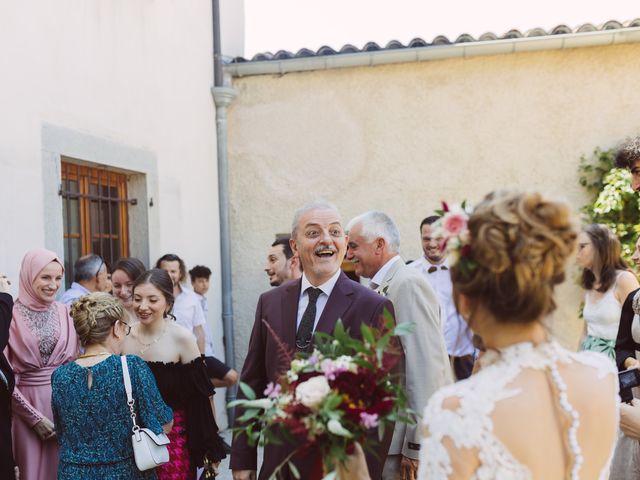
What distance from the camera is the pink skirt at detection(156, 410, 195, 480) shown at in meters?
4.63

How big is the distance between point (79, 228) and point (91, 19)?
6.26ft

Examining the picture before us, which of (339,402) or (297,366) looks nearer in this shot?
(339,402)

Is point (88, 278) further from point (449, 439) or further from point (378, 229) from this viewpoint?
point (449, 439)

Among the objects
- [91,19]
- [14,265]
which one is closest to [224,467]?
[14,265]

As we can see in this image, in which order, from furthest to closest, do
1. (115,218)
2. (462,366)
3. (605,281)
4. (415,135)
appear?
(415,135)
(115,218)
(462,366)
(605,281)

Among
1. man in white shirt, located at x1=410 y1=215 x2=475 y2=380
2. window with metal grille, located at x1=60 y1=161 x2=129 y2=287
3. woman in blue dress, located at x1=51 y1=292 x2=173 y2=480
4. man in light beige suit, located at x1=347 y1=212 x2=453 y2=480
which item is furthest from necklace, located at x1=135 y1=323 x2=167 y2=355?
man in white shirt, located at x1=410 y1=215 x2=475 y2=380

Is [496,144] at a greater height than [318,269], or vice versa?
[496,144]

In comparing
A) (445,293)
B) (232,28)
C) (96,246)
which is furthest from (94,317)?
(232,28)

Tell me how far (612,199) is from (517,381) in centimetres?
732

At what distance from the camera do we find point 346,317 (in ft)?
11.3

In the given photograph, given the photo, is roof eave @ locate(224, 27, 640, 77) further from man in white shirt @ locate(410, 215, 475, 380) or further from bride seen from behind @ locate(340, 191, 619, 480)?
bride seen from behind @ locate(340, 191, 619, 480)

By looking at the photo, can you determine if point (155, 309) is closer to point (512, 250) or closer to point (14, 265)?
point (14, 265)

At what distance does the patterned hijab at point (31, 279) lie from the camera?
4906 millimetres

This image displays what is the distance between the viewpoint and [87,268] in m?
6.07
